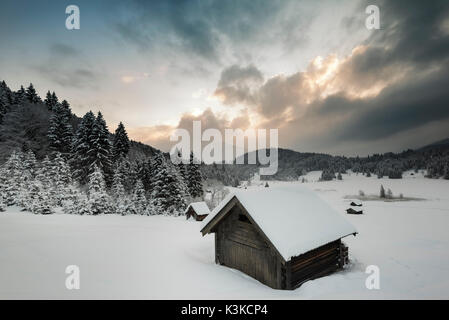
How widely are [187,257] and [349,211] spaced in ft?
176

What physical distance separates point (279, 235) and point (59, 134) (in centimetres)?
5773

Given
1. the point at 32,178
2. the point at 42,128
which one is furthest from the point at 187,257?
the point at 42,128

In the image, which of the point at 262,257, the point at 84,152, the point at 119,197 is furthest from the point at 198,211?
the point at 84,152

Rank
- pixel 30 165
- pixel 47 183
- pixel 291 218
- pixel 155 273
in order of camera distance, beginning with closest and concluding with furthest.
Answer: pixel 155 273, pixel 291 218, pixel 47 183, pixel 30 165

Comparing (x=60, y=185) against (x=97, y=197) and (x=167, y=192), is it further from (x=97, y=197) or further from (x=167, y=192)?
(x=167, y=192)

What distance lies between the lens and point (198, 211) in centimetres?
3509

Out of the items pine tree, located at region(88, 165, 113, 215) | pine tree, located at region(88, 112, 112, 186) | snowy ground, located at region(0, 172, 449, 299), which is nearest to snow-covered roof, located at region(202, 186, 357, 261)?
snowy ground, located at region(0, 172, 449, 299)

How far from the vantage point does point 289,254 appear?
25.9ft

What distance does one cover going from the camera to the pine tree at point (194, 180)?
1935 inches

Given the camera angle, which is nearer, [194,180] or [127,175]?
[127,175]

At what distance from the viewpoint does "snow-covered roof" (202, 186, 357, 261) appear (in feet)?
28.0

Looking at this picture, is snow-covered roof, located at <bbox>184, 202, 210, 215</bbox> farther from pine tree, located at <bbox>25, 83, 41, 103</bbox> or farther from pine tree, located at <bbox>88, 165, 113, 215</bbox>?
pine tree, located at <bbox>25, 83, 41, 103</bbox>

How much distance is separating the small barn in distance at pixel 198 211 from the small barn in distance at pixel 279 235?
23.6 metres
